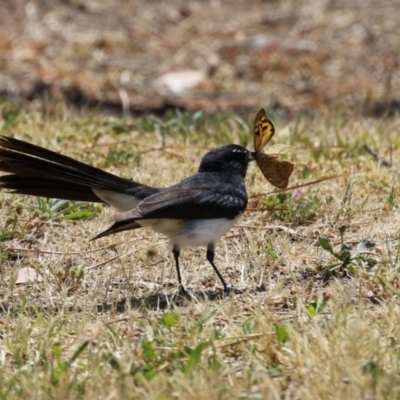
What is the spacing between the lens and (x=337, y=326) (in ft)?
14.0

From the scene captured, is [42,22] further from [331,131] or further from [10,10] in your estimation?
[331,131]

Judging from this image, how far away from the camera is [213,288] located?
18.0 ft

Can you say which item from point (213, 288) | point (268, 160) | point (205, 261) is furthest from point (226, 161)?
point (213, 288)

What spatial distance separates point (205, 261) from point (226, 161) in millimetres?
638

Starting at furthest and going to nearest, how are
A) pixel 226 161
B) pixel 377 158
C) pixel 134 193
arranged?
pixel 377 158 → pixel 226 161 → pixel 134 193

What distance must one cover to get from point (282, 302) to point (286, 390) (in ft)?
3.63

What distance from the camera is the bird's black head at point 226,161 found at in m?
5.77

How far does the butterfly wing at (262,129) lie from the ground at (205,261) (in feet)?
1.88

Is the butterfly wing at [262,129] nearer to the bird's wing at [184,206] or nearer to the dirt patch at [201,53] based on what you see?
the bird's wing at [184,206]

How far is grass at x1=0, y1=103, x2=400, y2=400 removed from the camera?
13.0ft

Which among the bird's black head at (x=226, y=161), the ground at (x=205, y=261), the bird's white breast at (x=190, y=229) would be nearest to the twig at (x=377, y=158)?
the ground at (x=205, y=261)

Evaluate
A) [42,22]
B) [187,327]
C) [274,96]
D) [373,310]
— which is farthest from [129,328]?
[42,22]

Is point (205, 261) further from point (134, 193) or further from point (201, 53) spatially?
point (201, 53)

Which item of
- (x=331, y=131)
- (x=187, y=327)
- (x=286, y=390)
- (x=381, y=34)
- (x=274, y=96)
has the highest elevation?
(x=381, y=34)
